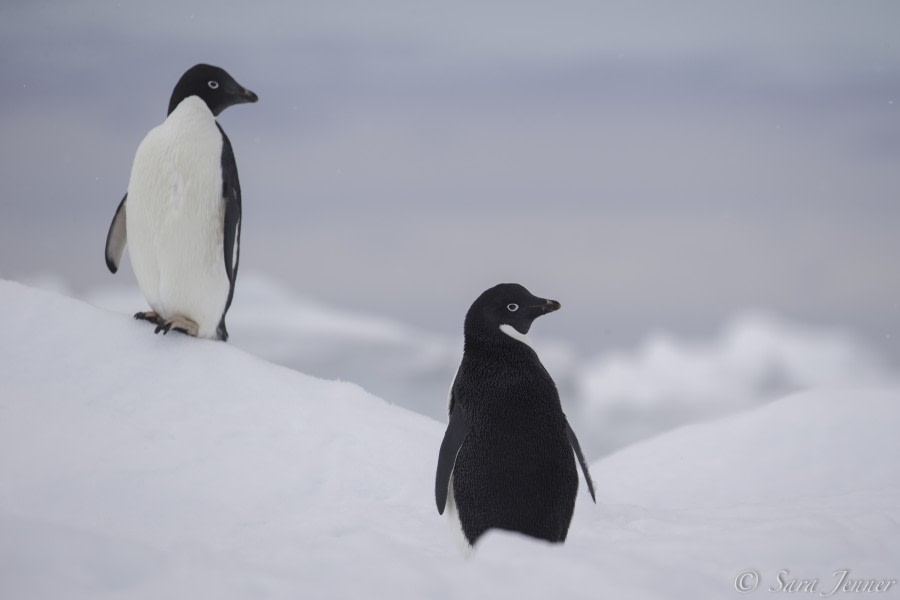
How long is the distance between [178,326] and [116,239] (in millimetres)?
630

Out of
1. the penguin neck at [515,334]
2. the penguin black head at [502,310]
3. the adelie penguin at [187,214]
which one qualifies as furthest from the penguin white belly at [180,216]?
the penguin neck at [515,334]

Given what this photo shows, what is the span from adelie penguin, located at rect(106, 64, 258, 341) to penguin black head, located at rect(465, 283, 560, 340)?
1.54 metres

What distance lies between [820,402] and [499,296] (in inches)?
110

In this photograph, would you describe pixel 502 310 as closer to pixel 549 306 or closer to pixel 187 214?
pixel 549 306

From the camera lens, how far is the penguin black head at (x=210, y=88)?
12.8ft

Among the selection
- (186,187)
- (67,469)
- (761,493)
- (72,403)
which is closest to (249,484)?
(67,469)

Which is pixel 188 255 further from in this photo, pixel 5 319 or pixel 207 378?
pixel 5 319

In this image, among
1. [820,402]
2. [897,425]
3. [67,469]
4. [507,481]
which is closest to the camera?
[507,481]

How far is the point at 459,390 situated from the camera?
2514 millimetres

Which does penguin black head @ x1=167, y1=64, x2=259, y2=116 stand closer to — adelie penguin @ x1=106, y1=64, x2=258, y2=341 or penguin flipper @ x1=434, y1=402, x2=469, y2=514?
adelie penguin @ x1=106, y1=64, x2=258, y2=341

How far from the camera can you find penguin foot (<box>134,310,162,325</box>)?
12.5 ft

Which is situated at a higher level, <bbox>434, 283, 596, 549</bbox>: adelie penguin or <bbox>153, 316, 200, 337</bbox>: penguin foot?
<bbox>434, 283, 596, 549</bbox>: adelie penguin

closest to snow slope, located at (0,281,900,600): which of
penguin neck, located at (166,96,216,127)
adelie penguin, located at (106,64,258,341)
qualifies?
adelie penguin, located at (106,64,258,341)

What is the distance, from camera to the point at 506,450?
7.70ft
